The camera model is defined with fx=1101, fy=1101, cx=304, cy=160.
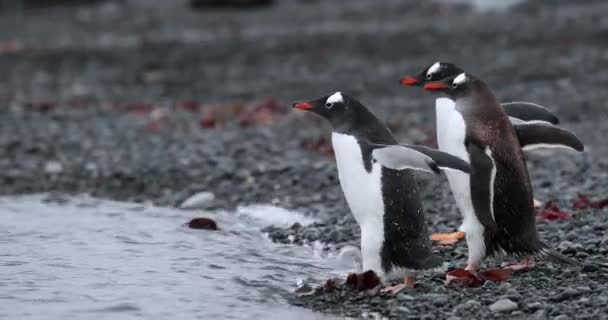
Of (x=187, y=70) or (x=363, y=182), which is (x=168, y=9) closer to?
(x=187, y=70)

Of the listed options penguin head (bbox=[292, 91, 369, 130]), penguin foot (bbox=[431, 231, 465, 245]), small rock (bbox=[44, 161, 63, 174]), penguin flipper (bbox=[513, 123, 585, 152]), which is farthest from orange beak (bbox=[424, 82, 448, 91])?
small rock (bbox=[44, 161, 63, 174])

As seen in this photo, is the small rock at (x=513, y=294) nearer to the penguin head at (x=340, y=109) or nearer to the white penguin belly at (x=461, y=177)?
the white penguin belly at (x=461, y=177)

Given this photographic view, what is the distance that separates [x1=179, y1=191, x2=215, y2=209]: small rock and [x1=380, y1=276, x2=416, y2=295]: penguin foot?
2603 mm

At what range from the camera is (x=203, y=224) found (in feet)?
19.9

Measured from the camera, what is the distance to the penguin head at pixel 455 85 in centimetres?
478

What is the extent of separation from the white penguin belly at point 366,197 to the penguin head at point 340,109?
144 millimetres

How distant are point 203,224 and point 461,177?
6.26 ft

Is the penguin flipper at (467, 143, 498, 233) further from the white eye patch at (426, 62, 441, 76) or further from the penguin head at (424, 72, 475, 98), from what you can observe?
the white eye patch at (426, 62, 441, 76)

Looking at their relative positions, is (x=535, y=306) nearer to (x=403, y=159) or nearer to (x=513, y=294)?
(x=513, y=294)

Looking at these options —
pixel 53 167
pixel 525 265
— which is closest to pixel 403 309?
pixel 525 265

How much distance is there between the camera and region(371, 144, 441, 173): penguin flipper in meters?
4.16

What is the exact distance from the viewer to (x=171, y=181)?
7.77 metres

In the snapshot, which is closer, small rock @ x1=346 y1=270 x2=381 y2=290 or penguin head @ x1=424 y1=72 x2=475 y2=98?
small rock @ x1=346 y1=270 x2=381 y2=290

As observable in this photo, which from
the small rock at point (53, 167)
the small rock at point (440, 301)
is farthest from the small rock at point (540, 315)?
the small rock at point (53, 167)
